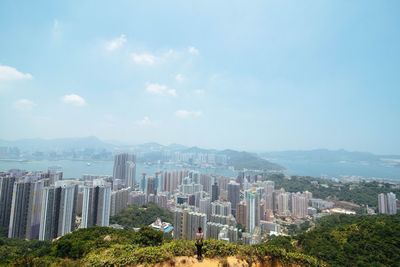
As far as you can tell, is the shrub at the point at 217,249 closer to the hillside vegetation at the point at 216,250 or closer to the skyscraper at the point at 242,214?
the hillside vegetation at the point at 216,250

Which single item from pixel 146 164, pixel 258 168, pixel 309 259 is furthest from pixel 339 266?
pixel 146 164

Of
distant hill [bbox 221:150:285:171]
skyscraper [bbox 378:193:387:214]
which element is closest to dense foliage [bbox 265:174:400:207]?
skyscraper [bbox 378:193:387:214]

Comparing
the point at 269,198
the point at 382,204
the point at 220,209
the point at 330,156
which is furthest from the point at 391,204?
the point at 330,156

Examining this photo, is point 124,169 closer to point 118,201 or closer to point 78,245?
point 118,201

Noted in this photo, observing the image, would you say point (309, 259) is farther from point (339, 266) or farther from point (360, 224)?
point (360, 224)

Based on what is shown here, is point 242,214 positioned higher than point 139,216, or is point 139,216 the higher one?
point 242,214

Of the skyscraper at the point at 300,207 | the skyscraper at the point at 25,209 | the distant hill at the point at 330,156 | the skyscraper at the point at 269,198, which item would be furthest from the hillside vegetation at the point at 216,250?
the distant hill at the point at 330,156

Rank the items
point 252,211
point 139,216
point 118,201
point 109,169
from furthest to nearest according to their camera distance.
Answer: point 109,169
point 118,201
point 139,216
point 252,211
